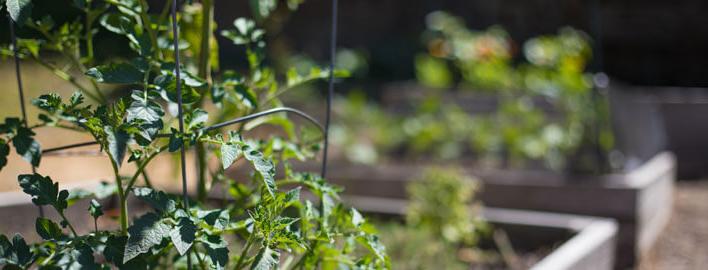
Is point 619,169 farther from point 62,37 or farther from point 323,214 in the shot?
point 62,37

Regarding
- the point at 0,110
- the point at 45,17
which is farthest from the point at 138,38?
the point at 0,110

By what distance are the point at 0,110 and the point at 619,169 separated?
3.62 m

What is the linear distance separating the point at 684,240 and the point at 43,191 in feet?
10.8

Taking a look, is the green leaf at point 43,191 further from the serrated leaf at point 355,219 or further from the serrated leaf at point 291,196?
the serrated leaf at point 355,219

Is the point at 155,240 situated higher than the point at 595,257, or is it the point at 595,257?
the point at 155,240

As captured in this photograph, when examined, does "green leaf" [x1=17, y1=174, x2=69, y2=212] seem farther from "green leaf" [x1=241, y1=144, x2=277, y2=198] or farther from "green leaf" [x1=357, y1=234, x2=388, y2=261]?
"green leaf" [x1=357, y1=234, x2=388, y2=261]

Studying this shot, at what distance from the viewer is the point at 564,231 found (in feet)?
9.52

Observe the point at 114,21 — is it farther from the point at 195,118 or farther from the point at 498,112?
the point at 498,112

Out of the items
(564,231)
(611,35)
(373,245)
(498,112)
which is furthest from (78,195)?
(611,35)

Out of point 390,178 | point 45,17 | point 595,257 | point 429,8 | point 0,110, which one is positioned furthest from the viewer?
point 429,8

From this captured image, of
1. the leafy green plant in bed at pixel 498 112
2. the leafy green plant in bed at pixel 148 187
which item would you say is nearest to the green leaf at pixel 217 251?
the leafy green plant in bed at pixel 148 187

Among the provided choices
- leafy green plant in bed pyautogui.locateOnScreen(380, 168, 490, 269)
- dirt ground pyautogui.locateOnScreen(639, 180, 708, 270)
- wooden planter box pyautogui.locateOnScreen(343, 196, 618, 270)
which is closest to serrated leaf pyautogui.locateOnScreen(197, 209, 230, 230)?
wooden planter box pyautogui.locateOnScreen(343, 196, 618, 270)

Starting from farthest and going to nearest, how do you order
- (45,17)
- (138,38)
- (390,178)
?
(390,178) → (45,17) → (138,38)

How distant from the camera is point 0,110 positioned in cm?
471
